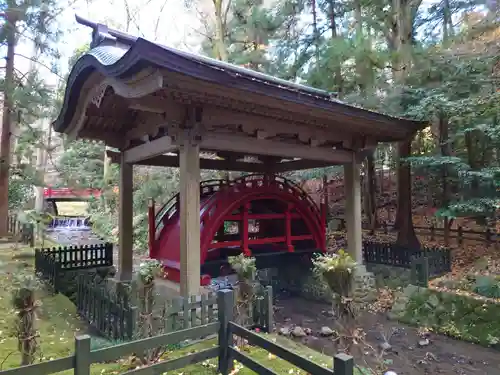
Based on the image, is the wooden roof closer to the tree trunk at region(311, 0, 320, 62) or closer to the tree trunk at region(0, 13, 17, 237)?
the tree trunk at region(311, 0, 320, 62)

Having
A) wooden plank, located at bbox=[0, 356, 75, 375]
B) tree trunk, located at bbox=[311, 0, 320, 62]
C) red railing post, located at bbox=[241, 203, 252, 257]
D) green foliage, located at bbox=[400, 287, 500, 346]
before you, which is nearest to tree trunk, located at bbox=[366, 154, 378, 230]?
tree trunk, located at bbox=[311, 0, 320, 62]

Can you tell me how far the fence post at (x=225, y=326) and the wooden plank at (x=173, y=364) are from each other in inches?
4.2

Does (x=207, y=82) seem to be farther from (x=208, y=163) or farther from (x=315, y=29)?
(x=315, y=29)

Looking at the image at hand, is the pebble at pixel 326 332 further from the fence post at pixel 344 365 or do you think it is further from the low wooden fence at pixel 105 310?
the fence post at pixel 344 365

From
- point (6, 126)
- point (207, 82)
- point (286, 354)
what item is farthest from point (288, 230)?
point (6, 126)

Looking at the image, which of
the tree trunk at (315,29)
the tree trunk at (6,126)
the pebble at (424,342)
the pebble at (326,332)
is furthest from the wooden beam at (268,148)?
the tree trunk at (6,126)

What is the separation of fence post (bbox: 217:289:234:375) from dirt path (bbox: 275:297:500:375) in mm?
2332

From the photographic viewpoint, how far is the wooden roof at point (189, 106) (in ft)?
16.0

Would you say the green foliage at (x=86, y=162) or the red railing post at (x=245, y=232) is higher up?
the green foliage at (x=86, y=162)

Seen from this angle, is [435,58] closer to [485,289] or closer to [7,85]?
[485,289]

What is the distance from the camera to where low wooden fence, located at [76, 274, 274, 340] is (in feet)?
17.3

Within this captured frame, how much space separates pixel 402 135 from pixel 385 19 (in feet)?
18.8

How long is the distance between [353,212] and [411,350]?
342 centimetres

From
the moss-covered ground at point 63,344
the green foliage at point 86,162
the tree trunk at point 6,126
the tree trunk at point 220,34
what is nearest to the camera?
the moss-covered ground at point 63,344
